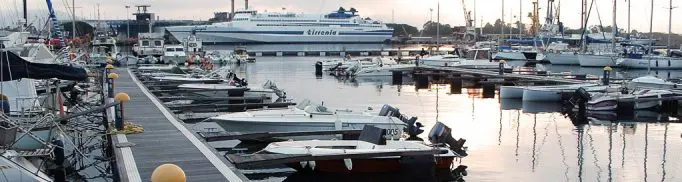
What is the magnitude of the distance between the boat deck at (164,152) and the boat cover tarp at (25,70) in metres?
2.27

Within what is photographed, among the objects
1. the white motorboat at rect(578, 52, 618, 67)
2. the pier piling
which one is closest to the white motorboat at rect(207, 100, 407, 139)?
the pier piling

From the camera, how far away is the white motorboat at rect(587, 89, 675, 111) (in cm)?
3472

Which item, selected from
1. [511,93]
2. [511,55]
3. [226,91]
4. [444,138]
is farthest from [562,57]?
[444,138]

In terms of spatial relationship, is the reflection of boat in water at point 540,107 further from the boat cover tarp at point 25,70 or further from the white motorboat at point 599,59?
the white motorboat at point 599,59

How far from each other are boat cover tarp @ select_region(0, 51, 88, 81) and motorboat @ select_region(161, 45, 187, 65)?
5123 centimetres

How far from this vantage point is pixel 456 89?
165 ft

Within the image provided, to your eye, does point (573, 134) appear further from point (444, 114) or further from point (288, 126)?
point (288, 126)

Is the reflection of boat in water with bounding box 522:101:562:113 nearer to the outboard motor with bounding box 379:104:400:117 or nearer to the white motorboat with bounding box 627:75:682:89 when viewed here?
the white motorboat with bounding box 627:75:682:89

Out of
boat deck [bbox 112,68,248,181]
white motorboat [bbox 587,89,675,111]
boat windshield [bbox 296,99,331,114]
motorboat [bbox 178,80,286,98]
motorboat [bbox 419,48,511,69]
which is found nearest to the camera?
boat deck [bbox 112,68,248,181]

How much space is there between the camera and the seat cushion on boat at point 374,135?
19438mm


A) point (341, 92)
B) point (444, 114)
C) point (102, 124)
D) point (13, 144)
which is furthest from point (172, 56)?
point (13, 144)

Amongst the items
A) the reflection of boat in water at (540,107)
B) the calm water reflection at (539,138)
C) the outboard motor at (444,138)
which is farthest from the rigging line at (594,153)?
the reflection of boat in water at (540,107)

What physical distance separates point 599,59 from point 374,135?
2566 inches

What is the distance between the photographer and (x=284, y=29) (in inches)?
5438
